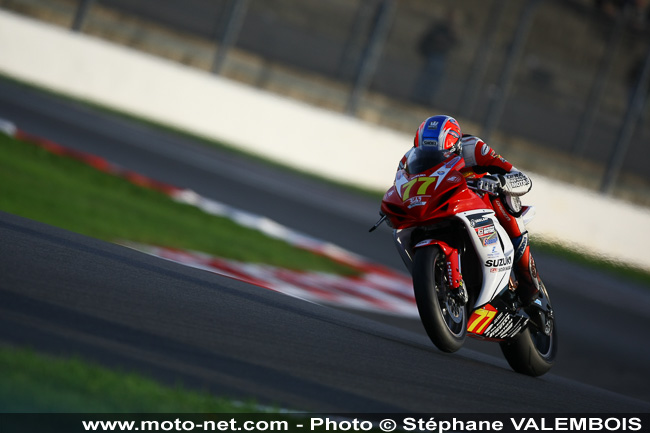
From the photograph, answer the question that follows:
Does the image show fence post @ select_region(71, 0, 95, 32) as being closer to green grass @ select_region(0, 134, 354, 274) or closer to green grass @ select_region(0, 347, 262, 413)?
green grass @ select_region(0, 134, 354, 274)

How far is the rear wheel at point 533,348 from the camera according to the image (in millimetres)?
5492

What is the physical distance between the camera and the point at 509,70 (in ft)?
53.4

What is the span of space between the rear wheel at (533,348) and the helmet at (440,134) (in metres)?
1.19

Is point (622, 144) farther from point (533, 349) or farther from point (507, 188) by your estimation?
point (507, 188)

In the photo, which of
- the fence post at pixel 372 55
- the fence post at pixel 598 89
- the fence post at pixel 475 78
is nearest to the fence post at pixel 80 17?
the fence post at pixel 372 55

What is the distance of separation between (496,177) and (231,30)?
40.9 ft

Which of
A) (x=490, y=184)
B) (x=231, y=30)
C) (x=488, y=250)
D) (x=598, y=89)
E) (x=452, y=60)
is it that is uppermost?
(x=598, y=89)

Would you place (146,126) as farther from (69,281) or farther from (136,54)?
(69,281)

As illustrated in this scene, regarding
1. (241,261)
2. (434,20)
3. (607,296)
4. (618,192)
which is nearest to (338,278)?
(241,261)

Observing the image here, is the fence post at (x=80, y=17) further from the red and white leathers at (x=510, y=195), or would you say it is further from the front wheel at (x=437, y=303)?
the front wheel at (x=437, y=303)

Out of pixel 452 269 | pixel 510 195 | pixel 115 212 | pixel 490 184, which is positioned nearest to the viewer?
pixel 452 269

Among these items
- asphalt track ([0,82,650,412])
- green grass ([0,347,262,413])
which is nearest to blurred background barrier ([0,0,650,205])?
asphalt track ([0,82,650,412])

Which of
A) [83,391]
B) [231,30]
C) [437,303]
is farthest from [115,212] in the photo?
[231,30]

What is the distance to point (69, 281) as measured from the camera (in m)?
4.37
